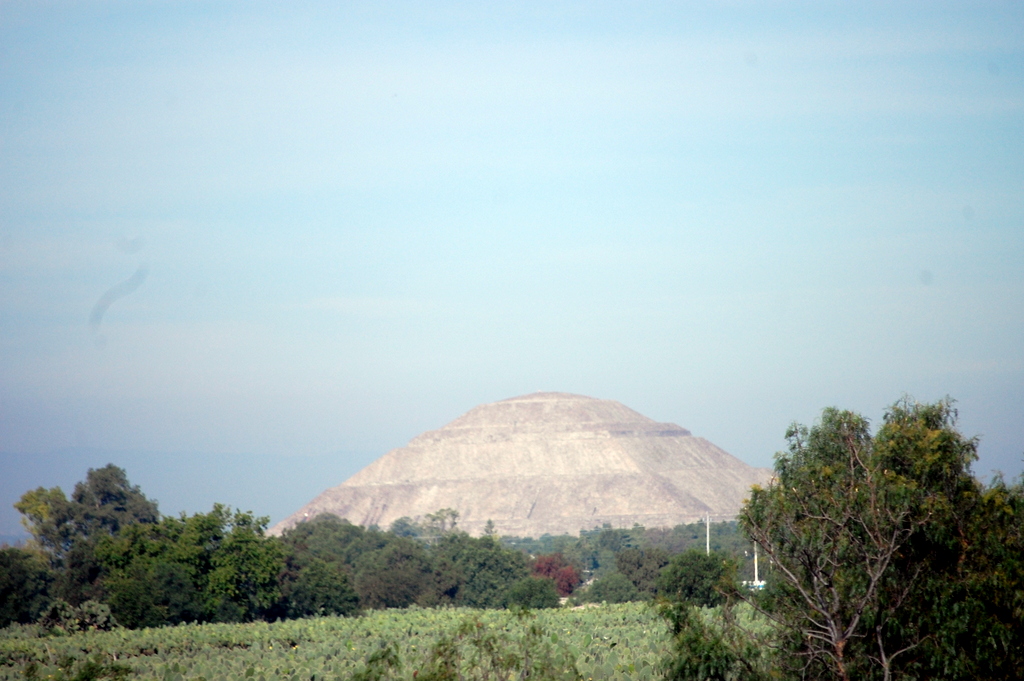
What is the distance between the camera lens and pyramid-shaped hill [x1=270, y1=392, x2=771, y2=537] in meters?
167

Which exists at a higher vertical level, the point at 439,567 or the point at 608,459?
the point at 608,459

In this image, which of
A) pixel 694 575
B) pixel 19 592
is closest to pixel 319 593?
pixel 19 592

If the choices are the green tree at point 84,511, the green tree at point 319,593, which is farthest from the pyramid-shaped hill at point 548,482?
the green tree at point 319,593

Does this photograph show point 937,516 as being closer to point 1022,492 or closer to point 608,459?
point 1022,492

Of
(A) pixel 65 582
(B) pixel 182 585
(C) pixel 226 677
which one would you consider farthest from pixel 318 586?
(C) pixel 226 677

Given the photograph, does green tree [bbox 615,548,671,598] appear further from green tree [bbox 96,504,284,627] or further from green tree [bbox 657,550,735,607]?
green tree [bbox 96,504,284,627]

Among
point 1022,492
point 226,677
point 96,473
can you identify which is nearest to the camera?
point 1022,492

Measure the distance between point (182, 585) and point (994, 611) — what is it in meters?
38.4

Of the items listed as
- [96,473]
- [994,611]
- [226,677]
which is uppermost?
[96,473]

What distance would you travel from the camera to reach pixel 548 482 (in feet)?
589

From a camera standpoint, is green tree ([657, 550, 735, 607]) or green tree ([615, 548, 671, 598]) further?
green tree ([615, 548, 671, 598])

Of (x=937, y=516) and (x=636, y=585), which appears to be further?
(x=636, y=585)

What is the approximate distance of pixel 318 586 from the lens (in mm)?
51594

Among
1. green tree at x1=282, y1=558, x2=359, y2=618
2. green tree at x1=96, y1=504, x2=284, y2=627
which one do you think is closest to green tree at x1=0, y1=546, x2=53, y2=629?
green tree at x1=96, y1=504, x2=284, y2=627
